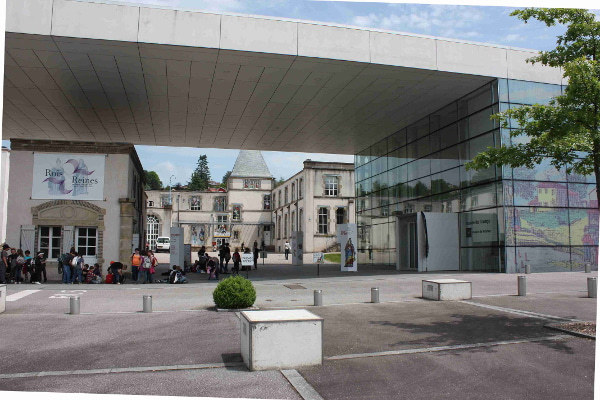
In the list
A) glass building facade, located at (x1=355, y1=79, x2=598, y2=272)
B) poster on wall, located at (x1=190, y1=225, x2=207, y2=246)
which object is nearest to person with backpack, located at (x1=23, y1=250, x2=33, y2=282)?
glass building facade, located at (x1=355, y1=79, x2=598, y2=272)

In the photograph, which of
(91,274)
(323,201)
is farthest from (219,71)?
(323,201)

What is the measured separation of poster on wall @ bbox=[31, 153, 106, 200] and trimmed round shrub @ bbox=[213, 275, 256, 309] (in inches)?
557

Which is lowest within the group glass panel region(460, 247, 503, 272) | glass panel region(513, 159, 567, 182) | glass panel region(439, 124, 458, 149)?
glass panel region(460, 247, 503, 272)

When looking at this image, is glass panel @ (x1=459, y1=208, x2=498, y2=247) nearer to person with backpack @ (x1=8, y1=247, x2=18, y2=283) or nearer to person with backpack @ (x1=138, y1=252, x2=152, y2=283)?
person with backpack @ (x1=138, y1=252, x2=152, y2=283)

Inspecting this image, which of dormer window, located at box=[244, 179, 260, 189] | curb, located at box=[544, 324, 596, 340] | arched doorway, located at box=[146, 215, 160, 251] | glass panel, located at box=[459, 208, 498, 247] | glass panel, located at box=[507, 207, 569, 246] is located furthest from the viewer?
dormer window, located at box=[244, 179, 260, 189]

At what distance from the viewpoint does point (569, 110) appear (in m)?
10.0

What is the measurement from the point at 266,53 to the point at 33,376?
14.5 meters

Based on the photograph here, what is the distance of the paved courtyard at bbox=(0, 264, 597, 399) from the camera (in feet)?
21.2

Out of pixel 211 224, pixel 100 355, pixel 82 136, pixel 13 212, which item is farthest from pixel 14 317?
pixel 211 224

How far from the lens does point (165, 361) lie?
7.83 metres

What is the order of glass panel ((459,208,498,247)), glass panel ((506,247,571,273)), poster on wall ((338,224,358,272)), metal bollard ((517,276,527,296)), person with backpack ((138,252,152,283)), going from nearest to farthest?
metal bollard ((517,276,527,296))
person with backpack ((138,252,152,283))
glass panel ((506,247,571,273))
glass panel ((459,208,498,247))
poster on wall ((338,224,358,272))

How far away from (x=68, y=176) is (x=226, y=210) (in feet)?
179

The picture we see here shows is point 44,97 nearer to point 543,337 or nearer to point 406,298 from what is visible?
point 406,298

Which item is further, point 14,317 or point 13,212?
point 13,212
